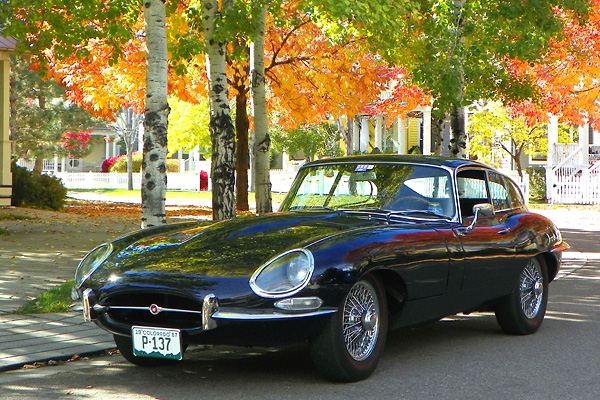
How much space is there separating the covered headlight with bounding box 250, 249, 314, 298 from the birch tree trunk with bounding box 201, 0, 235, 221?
595 centimetres

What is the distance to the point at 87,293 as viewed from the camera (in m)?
5.50

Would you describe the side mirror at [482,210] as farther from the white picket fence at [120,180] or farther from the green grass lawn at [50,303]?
the white picket fence at [120,180]

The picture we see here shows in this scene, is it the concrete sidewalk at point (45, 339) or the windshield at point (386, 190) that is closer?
the concrete sidewalk at point (45, 339)

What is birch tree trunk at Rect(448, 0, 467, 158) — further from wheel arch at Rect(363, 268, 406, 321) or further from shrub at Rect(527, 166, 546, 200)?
shrub at Rect(527, 166, 546, 200)

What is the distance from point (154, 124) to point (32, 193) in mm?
14093

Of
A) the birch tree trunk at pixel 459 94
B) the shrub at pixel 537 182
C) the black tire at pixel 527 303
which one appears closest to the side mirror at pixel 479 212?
the black tire at pixel 527 303

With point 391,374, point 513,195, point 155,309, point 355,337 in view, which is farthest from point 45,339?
point 513,195

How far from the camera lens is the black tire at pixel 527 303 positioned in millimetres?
7207

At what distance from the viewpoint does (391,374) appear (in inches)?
225

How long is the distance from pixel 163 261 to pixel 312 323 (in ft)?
3.52

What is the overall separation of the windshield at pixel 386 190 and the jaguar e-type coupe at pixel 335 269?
0.01 meters

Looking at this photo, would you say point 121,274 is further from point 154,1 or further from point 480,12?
point 480,12

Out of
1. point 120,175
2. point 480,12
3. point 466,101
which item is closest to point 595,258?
point 466,101

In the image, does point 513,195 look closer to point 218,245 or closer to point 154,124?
point 218,245
